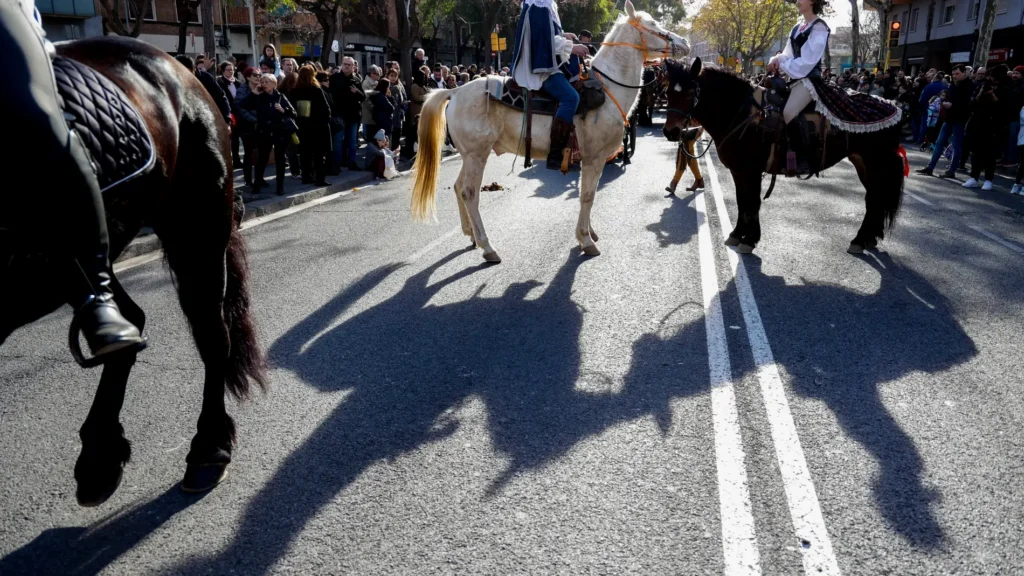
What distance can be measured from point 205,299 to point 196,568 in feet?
3.73

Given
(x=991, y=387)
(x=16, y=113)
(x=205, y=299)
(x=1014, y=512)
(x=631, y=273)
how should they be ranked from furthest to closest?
1. (x=631, y=273)
2. (x=991, y=387)
3. (x=205, y=299)
4. (x=1014, y=512)
5. (x=16, y=113)

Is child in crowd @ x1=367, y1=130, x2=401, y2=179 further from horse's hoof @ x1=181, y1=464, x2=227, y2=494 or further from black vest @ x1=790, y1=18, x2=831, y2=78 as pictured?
horse's hoof @ x1=181, y1=464, x2=227, y2=494

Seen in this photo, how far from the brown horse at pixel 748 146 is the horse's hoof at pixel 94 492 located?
644cm

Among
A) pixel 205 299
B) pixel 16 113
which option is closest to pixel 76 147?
pixel 16 113

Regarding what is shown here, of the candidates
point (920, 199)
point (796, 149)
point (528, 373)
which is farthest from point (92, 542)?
point (920, 199)

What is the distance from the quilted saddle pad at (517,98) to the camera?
7578 millimetres

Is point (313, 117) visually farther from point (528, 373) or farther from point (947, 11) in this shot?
point (947, 11)

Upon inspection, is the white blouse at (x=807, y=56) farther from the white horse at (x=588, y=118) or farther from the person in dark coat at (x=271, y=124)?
the person in dark coat at (x=271, y=124)

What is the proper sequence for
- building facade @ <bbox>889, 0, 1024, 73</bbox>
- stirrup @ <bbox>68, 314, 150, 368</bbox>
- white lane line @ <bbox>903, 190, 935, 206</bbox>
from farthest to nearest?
building facade @ <bbox>889, 0, 1024, 73</bbox>, white lane line @ <bbox>903, 190, 935, 206</bbox>, stirrup @ <bbox>68, 314, 150, 368</bbox>

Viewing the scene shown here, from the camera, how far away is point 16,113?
2154 mm

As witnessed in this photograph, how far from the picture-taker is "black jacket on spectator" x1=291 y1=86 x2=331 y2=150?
12.7 meters

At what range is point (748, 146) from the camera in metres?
7.85

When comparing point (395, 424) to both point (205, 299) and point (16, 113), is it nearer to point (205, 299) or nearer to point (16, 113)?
point (205, 299)

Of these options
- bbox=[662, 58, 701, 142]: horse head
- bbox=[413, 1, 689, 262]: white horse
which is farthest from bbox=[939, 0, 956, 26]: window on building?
bbox=[413, 1, 689, 262]: white horse
